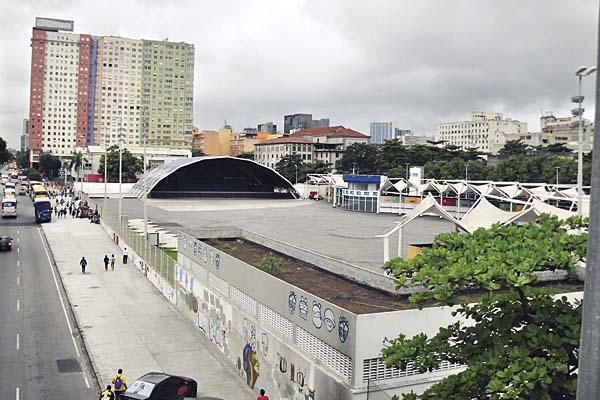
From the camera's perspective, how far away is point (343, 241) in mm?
44969

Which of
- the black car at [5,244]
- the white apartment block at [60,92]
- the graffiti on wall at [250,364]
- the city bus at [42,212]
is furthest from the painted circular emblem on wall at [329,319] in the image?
the white apartment block at [60,92]

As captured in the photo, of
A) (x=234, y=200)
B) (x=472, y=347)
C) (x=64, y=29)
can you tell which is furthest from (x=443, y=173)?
(x=64, y=29)

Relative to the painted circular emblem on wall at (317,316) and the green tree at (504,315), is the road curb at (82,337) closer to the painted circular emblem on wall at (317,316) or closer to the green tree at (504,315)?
the painted circular emblem on wall at (317,316)

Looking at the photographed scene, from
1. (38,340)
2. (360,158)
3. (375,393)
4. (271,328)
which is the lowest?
(38,340)

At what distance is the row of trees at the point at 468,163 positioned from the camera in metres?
86.6

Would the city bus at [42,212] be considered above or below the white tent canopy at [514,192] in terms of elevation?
below

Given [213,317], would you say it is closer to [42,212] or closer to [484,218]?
[484,218]

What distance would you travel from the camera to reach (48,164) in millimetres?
151625

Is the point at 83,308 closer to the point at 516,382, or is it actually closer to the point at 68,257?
the point at 68,257

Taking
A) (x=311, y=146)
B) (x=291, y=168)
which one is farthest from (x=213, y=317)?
(x=311, y=146)

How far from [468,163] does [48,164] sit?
4148 inches

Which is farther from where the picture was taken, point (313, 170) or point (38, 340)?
point (313, 170)

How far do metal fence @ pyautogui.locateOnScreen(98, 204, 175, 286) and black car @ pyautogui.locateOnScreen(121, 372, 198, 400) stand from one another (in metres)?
11.8

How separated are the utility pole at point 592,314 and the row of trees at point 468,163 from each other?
78720 millimetres
